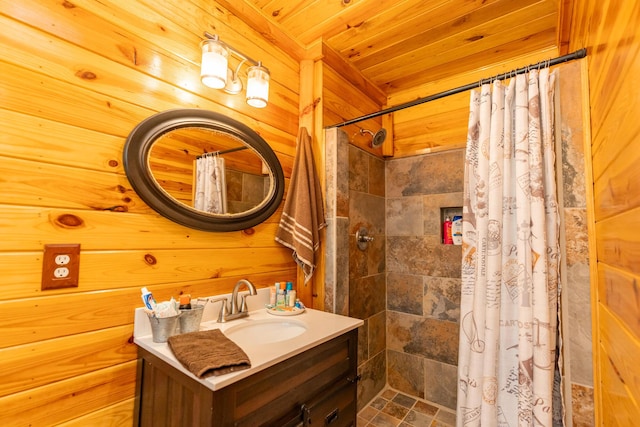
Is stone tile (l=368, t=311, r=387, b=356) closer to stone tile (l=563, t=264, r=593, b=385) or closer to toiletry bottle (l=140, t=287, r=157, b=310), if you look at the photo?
stone tile (l=563, t=264, r=593, b=385)

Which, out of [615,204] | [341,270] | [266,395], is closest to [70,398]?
[266,395]

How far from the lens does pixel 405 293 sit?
2250mm

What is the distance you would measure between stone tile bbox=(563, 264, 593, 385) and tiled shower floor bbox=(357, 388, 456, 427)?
1164 millimetres

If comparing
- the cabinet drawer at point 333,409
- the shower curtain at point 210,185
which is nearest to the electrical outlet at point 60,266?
the shower curtain at point 210,185

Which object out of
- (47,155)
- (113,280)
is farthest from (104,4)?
(113,280)

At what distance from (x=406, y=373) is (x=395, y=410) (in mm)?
282

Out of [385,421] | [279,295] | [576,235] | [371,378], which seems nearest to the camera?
[576,235]

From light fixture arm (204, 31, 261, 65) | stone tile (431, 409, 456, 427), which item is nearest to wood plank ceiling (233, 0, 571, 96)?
light fixture arm (204, 31, 261, 65)

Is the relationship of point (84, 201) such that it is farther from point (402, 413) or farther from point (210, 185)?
point (402, 413)

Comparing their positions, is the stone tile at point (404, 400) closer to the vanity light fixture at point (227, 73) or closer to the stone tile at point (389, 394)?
the stone tile at point (389, 394)

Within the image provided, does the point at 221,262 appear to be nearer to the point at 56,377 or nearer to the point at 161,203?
the point at 161,203

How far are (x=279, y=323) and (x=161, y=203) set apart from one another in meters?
0.77

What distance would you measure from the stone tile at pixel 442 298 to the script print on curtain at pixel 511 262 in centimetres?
79

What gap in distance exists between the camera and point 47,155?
0.96m
